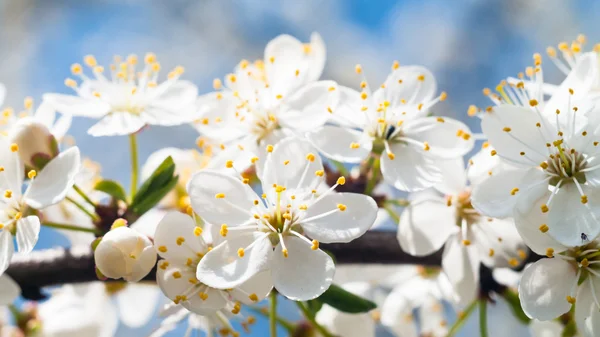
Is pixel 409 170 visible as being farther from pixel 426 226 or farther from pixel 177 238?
pixel 177 238

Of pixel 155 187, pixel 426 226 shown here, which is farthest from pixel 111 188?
pixel 426 226

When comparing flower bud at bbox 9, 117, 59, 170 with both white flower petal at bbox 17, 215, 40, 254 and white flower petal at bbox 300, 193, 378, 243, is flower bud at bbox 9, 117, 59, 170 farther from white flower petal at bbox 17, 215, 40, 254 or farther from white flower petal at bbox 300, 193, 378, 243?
white flower petal at bbox 300, 193, 378, 243

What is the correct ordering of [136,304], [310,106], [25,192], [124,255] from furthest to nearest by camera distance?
[136,304], [310,106], [25,192], [124,255]

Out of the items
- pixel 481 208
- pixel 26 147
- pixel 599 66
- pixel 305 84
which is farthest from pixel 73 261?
pixel 599 66

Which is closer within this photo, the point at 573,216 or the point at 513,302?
the point at 573,216

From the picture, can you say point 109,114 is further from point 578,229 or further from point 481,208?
point 578,229

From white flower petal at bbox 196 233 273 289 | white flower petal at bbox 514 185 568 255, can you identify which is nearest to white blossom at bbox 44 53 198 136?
white flower petal at bbox 196 233 273 289
